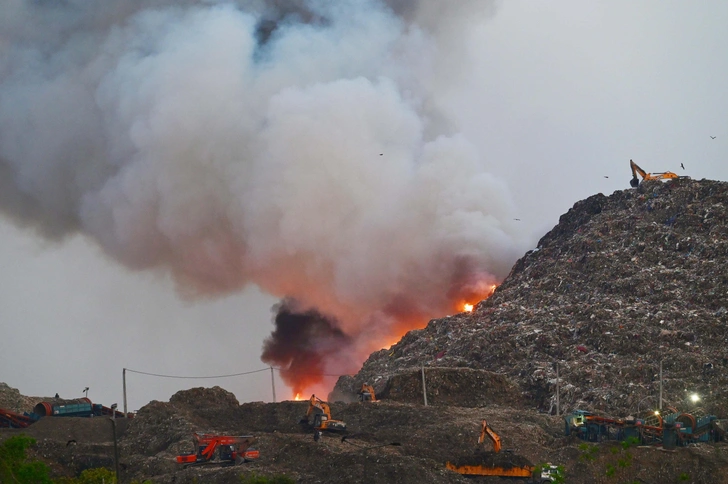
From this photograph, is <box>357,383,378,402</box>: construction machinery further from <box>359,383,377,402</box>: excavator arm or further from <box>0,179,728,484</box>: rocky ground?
<box>0,179,728,484</box>: rocky ground

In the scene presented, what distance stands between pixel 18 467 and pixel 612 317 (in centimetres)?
3782

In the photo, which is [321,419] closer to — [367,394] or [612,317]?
[367,394]

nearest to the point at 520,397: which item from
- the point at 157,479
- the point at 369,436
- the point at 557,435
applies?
the point at 557,435

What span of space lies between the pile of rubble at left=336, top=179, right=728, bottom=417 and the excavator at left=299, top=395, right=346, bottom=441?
9.79 m

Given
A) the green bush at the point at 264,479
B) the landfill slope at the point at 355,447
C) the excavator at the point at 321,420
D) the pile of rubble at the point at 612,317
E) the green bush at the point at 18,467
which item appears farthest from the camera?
the pile of rubble at the point at 612,317

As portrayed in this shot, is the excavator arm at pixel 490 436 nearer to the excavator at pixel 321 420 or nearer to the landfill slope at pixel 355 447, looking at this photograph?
the landfill slope at pixel 355 447

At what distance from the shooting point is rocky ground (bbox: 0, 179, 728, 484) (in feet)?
158

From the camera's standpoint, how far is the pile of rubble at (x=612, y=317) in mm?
62031

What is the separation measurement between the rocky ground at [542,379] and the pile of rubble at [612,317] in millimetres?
129

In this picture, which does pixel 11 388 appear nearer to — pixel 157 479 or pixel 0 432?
pixel 0 432

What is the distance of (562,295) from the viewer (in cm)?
7594

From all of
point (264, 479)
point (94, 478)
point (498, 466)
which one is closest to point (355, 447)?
point (498, 466)

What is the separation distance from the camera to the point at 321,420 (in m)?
55.1

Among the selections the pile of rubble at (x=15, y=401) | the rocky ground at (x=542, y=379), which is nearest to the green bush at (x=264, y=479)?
the rocky ground at (x=542, y=379)
